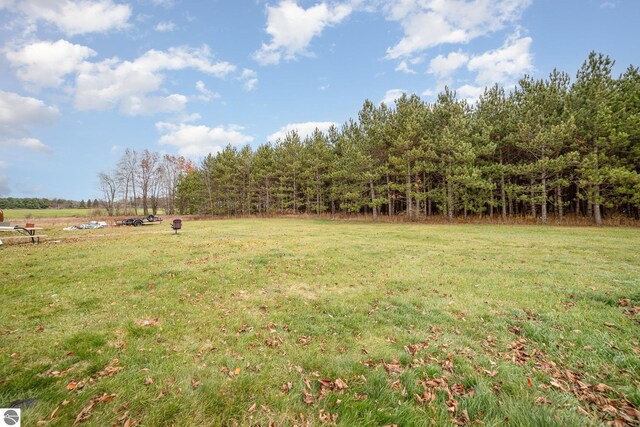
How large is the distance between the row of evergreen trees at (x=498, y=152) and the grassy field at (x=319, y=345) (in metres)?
20.9

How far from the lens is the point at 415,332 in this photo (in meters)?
5.19

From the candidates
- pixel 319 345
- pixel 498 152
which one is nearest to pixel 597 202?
pixel 498 152

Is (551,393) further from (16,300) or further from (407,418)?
(16,300)

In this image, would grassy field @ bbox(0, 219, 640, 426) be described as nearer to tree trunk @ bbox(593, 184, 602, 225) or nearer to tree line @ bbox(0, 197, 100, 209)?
tree trunk @ bbox(593, 184, 602, 225)

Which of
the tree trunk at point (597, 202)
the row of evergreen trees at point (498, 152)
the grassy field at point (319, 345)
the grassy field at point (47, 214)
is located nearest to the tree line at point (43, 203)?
the grassy field at point (47, 214)

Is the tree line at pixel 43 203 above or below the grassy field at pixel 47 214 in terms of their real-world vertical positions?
above

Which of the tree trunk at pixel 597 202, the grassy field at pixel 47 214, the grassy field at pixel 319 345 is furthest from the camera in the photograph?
the grassy field at pixel 47 214

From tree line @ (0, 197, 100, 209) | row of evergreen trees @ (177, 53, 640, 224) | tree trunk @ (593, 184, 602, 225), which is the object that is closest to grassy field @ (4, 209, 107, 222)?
tree line @ (0, 197, 100, 209)

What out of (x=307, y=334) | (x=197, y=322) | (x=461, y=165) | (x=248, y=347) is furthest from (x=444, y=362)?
(x=461, y=165)

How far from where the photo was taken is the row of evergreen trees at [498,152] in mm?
24062

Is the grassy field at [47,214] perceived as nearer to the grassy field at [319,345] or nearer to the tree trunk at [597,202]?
the grassy field at [319,345]

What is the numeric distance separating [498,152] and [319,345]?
34.5 m

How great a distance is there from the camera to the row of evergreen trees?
24.1m

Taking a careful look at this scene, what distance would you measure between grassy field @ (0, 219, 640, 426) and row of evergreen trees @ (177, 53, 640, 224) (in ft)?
68.7
